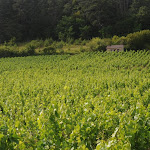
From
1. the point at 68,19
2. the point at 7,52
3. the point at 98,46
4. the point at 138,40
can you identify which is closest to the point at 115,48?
the point at 98,46

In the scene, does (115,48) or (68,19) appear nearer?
(115,48)

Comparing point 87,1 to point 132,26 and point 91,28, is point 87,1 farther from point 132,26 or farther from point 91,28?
point 132,26

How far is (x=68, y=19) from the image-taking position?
56.6 m

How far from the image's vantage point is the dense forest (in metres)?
53.4

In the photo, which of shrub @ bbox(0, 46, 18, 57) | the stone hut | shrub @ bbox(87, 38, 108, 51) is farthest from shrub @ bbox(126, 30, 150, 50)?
shrub @ bbox(0, 46, 18, 57)

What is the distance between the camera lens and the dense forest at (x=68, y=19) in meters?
53.4

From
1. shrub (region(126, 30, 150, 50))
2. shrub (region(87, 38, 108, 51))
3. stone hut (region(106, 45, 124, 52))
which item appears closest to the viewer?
stone hut (region(106, 45, 124, 52))

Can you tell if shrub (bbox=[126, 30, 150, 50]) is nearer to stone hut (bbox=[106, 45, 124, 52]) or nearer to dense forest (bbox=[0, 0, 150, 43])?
stone hut (bbox=[106, 45, 124, 52])

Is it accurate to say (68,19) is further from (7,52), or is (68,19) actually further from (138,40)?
(138,40)

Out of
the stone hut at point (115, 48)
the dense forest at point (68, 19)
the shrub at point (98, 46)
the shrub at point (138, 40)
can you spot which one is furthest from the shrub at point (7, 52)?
the shrub at point (138, 40)

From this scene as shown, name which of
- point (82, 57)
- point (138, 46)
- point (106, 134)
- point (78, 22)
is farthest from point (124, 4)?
point (106, 134)

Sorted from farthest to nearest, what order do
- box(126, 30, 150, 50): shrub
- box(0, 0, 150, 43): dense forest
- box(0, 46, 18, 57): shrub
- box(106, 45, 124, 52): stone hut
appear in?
1. box(0, 0, 150, 43): dense forest
2. box(0, 46, 18, 57): shrub
3. box(126, 30, 150, 50): shrub
4. box(106, 45, 124, 52): stone hut

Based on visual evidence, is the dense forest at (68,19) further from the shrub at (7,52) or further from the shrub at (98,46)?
the shrub at (98,46)

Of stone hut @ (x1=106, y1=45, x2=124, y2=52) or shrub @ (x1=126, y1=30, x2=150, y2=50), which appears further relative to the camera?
shrub @ (x1=126, y1=30, x2=150, y2=50)
